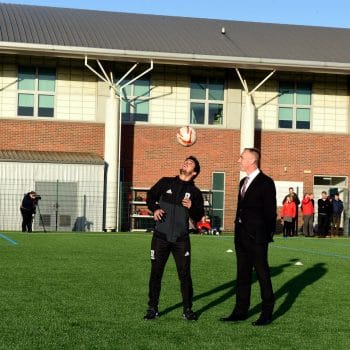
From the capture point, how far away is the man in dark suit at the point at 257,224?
9578mm

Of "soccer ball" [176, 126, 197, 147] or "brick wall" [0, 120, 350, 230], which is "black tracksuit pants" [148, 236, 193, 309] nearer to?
"soccer ball" [176, 126, 197, 147]

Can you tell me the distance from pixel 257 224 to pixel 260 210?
17 centimetres

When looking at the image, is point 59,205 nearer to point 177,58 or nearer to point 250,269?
point 177,58

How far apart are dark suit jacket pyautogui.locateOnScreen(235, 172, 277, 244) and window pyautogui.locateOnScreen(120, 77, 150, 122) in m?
28.1

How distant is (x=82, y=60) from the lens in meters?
36.5

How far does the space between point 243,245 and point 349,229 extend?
96.5 feet

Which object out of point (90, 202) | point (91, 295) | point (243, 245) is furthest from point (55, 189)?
point (243, 245)

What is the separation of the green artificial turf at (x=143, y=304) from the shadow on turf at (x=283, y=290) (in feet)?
0.05

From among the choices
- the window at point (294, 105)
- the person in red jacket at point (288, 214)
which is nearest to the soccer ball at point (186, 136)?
the person in red jacket at point (288, 214)

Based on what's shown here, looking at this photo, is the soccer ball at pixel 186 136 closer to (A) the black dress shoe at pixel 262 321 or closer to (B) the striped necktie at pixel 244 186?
(B) the striped necktie at pixel 244 186

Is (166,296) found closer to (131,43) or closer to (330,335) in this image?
(330,335)

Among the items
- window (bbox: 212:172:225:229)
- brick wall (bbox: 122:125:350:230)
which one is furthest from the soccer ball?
window (bbox: 212:172:225:229)

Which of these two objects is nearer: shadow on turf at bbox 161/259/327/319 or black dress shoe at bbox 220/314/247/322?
black dress shoe at bbox 220/314/247/322

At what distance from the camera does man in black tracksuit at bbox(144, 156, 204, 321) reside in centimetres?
973
